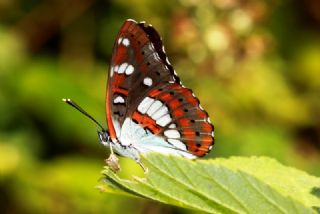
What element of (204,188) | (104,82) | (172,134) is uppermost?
(104,82)

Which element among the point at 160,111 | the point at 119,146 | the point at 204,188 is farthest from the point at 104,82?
the point at 204,188

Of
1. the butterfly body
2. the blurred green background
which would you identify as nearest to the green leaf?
the butterfly body

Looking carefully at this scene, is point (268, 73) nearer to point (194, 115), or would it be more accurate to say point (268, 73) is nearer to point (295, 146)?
point (295, 146)

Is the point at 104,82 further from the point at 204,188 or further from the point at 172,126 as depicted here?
the point at 204,188

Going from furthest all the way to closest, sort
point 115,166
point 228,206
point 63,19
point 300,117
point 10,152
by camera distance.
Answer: point 63,19 → point 300,117 → point 10,152 → point 115,166 → point 228,206

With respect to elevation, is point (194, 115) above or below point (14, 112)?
below

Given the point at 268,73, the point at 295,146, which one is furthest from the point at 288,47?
A: the point at 295,146
